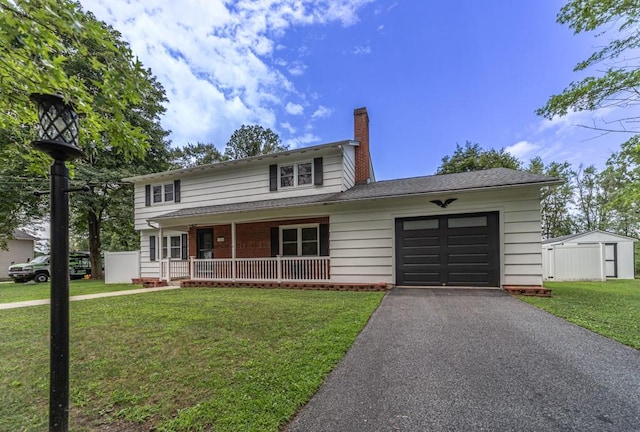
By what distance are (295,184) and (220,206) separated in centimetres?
360

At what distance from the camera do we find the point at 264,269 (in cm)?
1096

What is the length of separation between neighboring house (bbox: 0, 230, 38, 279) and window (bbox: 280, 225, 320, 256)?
A: 25.9 meters

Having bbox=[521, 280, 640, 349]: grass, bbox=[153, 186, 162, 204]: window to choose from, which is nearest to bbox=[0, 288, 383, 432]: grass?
bbox=[521, 280, 640, 349]: grass

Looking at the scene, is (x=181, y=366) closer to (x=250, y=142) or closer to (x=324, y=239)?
(x=324, y=239)

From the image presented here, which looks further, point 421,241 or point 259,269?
point 259,269

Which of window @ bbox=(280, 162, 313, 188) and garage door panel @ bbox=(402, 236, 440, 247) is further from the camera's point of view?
window @ bbox=(280, 162, 313, 188)

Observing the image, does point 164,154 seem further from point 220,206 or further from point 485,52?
point 485,52

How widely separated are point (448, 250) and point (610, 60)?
547cm

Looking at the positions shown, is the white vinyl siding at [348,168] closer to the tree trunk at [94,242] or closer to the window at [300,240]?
the window at [300,240]

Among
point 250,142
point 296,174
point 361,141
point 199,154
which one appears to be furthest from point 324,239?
point 199,154

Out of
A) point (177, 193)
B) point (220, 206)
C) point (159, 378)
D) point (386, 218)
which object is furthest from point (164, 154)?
point (159, 378)

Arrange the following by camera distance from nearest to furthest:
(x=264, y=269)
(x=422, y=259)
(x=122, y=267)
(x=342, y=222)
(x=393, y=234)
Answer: (x=422, y=259) → (x=393, y=234) → (x=342, y=222) → (x=264, y=269) → (x=122, y=267)

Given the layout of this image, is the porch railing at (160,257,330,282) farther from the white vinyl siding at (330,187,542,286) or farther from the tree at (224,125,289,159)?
the tree at (224,125,289,159)

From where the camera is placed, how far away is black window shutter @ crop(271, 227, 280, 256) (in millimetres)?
11648
